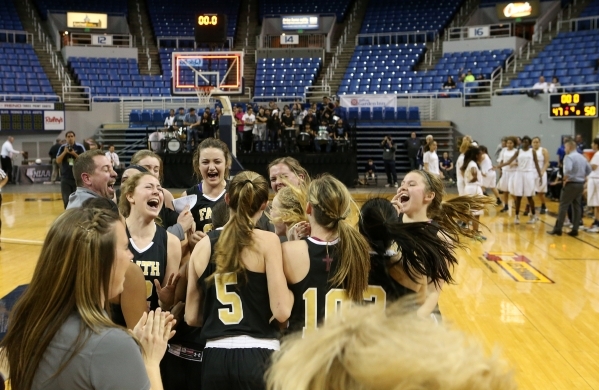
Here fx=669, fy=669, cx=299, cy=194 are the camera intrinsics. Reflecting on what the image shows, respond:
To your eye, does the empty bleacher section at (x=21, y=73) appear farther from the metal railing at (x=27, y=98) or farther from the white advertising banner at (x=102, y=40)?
the white advertising banner at (x=102, y=40)

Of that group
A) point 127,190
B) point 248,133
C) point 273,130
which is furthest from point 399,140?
point 127,190

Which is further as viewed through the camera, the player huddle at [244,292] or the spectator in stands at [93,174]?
the spectator in stands at [93,174]

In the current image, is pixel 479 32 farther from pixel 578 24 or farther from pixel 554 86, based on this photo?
pixel 554 86

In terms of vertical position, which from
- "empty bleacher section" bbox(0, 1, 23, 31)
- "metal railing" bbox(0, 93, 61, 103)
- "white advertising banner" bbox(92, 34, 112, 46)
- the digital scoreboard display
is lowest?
the digital scoreboard display

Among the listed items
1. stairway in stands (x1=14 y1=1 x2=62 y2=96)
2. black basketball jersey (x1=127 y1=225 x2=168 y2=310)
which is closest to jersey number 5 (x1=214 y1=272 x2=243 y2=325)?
black basketball jersey (x1=127 y1=225 x2=168 y2=310)

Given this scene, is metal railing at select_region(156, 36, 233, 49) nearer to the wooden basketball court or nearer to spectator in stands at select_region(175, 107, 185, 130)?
spectator in stands at select_region(175, 107, 185, 130)

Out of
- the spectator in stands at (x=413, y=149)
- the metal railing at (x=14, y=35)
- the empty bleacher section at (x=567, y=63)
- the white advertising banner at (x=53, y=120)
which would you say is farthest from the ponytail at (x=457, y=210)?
the metal railing at (x=14, y=35)

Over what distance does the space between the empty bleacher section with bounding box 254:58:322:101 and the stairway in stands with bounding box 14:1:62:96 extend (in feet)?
24.9

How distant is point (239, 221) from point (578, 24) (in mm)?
25399

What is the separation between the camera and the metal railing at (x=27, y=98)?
22130mm

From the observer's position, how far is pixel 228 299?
9.39ft

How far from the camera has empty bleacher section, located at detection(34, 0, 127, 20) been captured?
2988 cm

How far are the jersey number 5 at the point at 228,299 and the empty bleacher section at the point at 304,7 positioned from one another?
29.1 m

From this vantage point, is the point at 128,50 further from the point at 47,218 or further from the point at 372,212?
the point at 372,212
